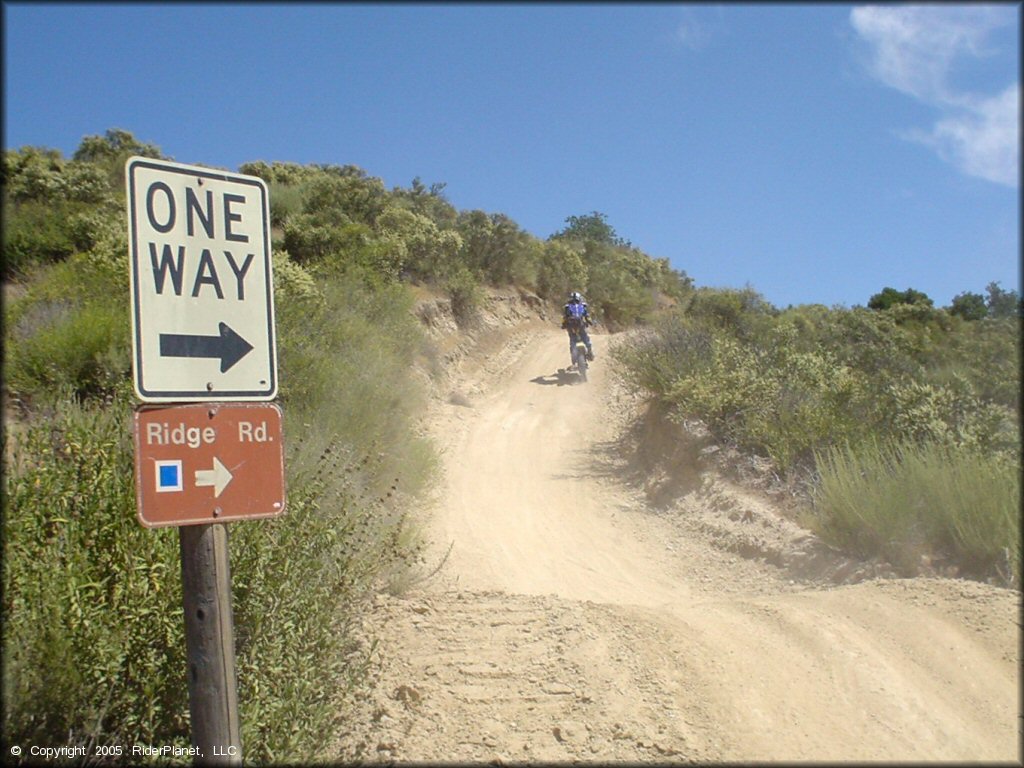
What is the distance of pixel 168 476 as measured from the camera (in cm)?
283

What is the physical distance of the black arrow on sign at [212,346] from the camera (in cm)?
290

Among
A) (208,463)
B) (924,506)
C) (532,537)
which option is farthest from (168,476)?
A: (532,537)

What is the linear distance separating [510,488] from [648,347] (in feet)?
13.7

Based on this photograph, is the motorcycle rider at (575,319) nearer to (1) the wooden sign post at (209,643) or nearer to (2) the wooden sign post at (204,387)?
(2) the wooden sign post at (204,387)

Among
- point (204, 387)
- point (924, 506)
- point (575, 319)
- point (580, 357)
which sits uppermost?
point (575, 319)

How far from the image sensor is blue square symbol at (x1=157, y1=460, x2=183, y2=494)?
2807 mm

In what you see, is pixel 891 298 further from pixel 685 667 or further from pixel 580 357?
pixel 685 667

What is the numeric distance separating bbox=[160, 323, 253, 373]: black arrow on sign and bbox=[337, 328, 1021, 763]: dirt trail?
7.56ft

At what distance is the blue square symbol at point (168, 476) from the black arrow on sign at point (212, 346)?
406 millimetres

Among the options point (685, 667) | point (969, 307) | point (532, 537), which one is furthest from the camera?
point (969, 307)

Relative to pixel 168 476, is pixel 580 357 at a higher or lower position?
higher

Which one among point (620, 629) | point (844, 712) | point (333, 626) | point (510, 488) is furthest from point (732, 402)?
point (333, 626)

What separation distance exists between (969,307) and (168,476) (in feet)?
40.5

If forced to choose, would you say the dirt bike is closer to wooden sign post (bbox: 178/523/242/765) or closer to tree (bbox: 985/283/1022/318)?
tree (bbox: 985/283/1022/318)
